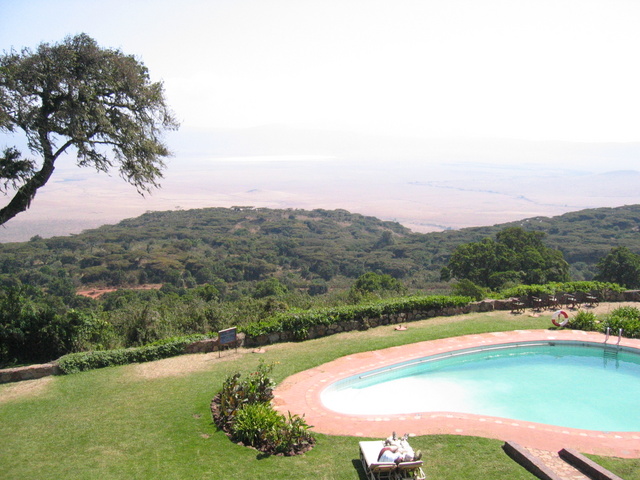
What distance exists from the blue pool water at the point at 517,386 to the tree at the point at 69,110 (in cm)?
1053

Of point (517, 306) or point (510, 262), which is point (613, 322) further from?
point (510, 262)

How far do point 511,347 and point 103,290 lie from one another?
1384 inches

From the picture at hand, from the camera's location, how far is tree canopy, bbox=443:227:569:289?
2689 centimetres

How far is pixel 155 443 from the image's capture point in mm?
8438

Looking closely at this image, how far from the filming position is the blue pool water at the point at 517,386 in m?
11.1

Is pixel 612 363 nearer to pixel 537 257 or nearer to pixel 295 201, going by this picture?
pixel 537 257

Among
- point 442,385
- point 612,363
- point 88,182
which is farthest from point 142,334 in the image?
point 88,182

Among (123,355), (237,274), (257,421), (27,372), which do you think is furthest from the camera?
(237,274)

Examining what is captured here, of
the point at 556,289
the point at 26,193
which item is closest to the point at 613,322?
the point at 556,289

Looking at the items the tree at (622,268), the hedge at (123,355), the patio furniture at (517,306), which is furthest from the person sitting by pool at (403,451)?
the tree at (622,268)

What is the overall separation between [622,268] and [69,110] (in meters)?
26.8

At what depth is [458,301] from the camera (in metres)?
18.1

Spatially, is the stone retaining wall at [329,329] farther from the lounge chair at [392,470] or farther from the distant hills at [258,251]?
the distant hills at [258,251]

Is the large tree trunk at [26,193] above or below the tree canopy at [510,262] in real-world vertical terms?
above
